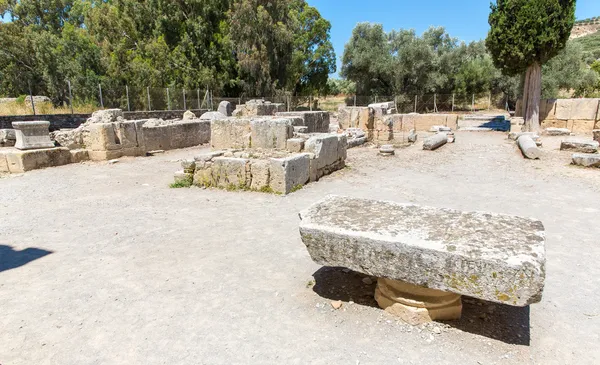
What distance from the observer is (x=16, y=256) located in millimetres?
4441

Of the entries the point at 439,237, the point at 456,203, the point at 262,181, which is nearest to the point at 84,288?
the point at 439,237

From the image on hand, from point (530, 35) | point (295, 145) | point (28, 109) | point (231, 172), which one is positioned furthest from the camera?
point (28, 109)

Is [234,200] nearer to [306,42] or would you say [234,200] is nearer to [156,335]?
[156,335]

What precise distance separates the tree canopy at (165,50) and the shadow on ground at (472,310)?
81.0 ft

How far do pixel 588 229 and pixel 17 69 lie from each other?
123ft

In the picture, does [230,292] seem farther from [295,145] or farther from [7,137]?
[7,137]

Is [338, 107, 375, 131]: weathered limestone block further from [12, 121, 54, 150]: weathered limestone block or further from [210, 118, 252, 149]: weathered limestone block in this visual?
[12, 121, 54, 150]: weathered limestone block

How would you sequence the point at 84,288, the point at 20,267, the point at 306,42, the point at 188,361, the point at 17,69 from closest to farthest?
the point at 188,361 → the point at 84,288 → the point at 20,267 → the point at 17,69 → the point at 306,42

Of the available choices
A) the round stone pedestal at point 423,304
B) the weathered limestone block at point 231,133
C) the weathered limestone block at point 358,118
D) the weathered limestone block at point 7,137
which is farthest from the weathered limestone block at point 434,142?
the weathered limestone block at point 7,137

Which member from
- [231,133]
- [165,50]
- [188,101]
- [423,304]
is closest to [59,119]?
[188,101]

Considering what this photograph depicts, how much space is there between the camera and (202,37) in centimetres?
2708

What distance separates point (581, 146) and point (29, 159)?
16196 mm

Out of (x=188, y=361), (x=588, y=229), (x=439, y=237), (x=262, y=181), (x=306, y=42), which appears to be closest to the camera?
(x=188, y=361)

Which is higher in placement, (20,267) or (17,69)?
(17,69)
